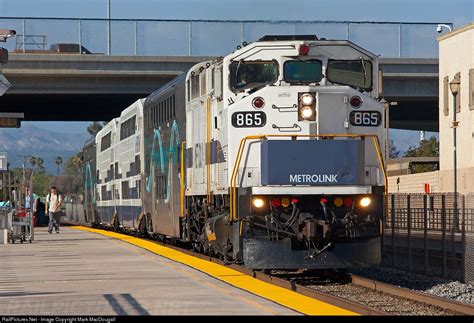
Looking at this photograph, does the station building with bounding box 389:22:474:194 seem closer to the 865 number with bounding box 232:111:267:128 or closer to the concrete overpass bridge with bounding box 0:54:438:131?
the concrete overpass bridge with bounding box 0:54:438:131

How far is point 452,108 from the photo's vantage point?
4856 cm

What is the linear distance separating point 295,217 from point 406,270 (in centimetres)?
716

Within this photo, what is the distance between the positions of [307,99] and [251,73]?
1.09m

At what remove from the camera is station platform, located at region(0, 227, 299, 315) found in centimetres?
1244

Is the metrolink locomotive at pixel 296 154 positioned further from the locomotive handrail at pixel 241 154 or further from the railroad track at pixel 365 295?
the railroad track at pixel 365 295

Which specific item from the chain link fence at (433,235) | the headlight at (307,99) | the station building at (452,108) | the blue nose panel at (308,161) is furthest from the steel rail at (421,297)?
the station building at (452,108)

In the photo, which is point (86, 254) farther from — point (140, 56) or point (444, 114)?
point (444, 114)

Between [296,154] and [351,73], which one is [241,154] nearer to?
[296,154]

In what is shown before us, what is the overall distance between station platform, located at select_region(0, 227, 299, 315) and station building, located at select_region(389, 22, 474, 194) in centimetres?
2632

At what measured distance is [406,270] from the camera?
2369cm

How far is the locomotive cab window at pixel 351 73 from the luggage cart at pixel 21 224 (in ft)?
46.8

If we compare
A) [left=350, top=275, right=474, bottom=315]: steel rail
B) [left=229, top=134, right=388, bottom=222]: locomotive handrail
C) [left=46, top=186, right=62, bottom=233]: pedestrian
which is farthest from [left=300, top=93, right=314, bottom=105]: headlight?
[left=46, top=186, right=62, bottom=233]: pedestrian

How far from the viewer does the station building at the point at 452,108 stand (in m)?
47.0

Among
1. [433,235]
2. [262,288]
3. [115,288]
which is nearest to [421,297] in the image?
[262,288]
